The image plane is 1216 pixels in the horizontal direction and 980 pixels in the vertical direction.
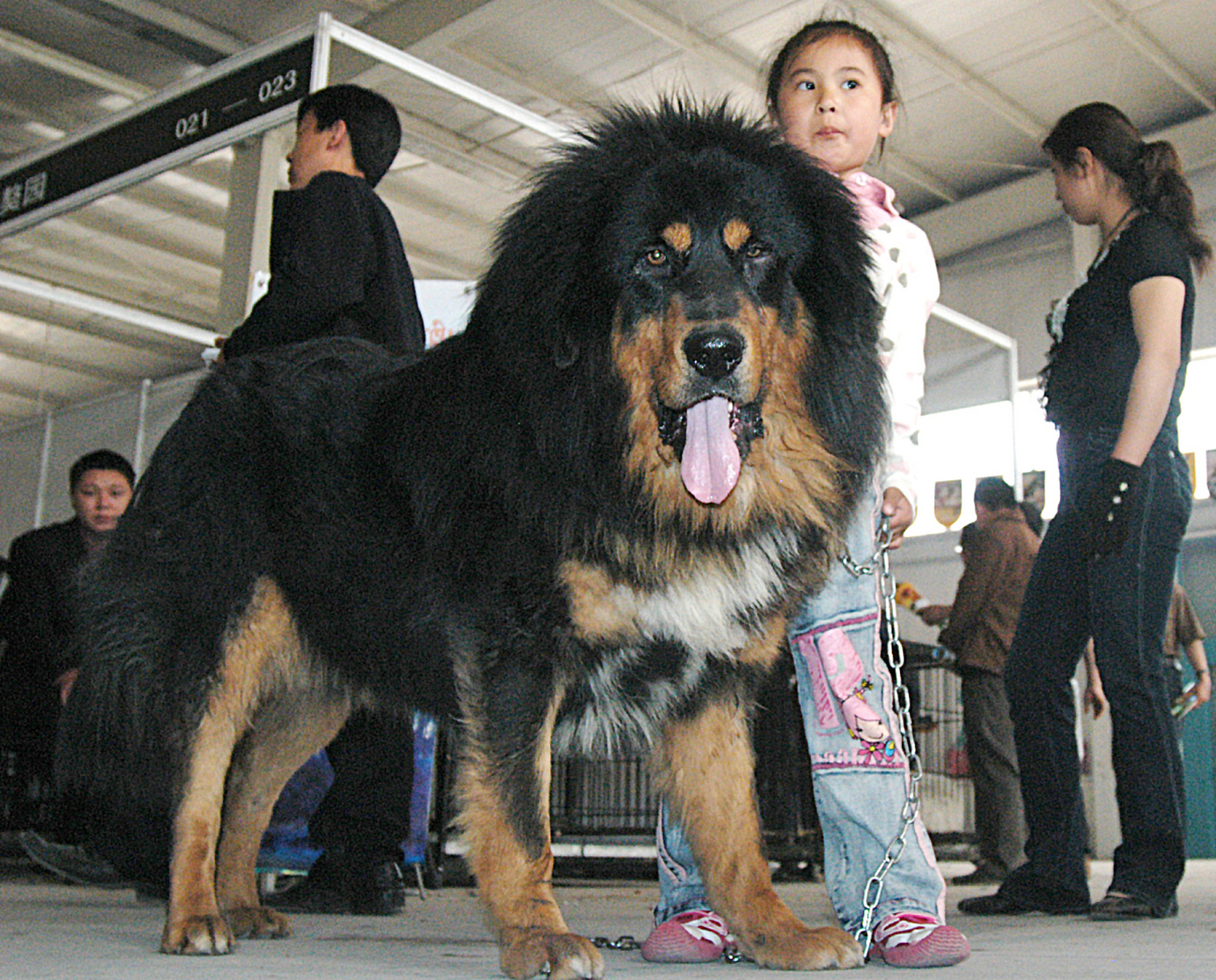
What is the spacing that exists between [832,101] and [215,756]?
173 centimetres

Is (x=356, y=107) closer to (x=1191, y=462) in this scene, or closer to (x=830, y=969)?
(x=830, y=969)

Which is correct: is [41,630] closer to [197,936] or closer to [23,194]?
[23,194]

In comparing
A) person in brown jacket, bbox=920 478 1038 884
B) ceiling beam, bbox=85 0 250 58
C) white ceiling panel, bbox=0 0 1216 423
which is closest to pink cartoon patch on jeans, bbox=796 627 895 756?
person in brown jacket, bbox=920 478 1038 884

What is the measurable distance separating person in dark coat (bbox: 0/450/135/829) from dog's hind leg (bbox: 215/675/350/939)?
263 cm

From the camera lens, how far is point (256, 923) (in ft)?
8.07

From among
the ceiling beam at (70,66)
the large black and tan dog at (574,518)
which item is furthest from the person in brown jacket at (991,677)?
the ceiling beam at (70,66)

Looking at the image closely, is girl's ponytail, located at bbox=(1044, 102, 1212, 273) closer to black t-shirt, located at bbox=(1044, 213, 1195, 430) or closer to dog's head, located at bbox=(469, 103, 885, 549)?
black t-shirt, located at bbox=(1044, 213, 1195, 430)

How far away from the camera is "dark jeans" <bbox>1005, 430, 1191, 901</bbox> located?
290cm

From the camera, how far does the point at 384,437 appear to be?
91.2 inches

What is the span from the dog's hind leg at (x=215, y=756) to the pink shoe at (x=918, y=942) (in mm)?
1120

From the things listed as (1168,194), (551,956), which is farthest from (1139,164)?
(551,956)

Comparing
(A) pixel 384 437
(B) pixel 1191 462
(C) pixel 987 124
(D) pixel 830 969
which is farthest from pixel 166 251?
(D) pixel 830 969

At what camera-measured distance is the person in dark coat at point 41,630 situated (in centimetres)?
509

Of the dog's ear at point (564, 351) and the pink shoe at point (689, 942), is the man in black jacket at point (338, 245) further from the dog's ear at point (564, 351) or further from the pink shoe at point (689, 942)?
the pink shoe at point (689, 942)
